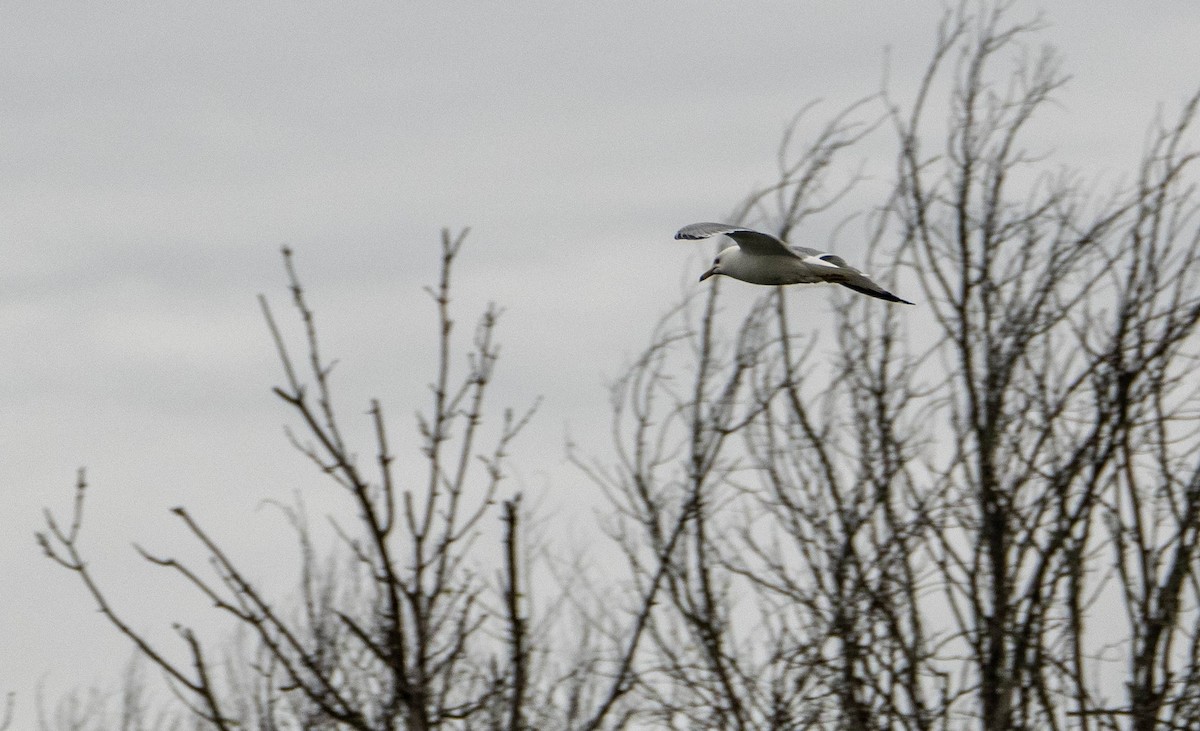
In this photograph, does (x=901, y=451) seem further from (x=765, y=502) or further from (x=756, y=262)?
(x=756, y=262)

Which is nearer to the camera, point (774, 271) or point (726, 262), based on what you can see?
point (774, 271)

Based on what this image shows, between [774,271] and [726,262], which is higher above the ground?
[726,262]

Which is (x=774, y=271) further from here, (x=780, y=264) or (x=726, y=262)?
(x=726, y=262)

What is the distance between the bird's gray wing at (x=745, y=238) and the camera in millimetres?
8422

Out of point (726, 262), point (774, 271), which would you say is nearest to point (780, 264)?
point (774, 271)

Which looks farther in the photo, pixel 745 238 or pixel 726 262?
pixel 726 262

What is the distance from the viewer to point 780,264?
8719 millimetres

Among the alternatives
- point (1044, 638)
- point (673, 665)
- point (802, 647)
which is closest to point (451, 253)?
point (802, 647)

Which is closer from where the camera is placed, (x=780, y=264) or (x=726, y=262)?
(x=780, y=264)

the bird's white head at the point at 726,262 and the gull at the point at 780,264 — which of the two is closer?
the gull at the point at 780,264

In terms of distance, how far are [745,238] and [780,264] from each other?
0.93 feet

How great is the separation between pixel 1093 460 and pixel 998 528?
680 millimetres

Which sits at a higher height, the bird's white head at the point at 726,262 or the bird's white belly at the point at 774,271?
the bird's white head at the point at 726,262

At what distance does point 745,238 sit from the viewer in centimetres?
853
